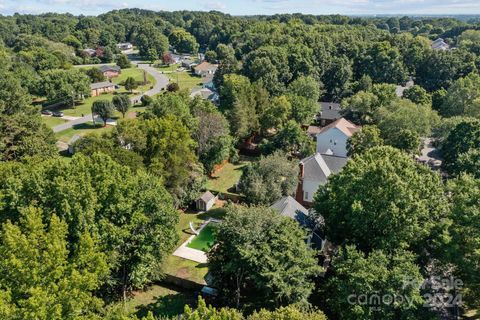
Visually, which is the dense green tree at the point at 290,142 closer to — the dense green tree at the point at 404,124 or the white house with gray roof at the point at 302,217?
the dense green tree at the point at 404,124

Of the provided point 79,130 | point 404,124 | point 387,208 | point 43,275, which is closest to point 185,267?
point 43,275

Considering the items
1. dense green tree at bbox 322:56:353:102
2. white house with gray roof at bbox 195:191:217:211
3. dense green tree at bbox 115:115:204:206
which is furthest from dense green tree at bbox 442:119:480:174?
dense green tree at bbox 322:56:353:102

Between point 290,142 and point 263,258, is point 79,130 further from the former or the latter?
point 263,258

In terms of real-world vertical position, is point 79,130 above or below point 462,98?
below

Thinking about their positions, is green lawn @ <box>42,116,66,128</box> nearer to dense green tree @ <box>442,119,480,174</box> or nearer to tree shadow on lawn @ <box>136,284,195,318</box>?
tree shadow on lawn @ <box>136,284,195,318</box>

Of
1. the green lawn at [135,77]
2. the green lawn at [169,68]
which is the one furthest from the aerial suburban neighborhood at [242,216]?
the green lawn at [169,68]
